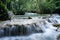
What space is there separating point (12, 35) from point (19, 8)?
65.0 ft

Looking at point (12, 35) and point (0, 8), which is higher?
point (0, 8)

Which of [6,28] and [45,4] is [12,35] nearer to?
[6,28]

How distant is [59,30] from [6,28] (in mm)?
4410

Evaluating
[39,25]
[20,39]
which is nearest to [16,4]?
Result: [39,25]

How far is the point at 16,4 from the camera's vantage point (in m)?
32.0

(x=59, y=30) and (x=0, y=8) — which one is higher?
(x=0, y=8)

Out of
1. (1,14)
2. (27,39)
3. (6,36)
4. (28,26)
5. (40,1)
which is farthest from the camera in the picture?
(40,1)

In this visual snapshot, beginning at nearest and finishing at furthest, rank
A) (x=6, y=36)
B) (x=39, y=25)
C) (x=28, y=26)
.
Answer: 1. (x=6, y=36)
2. (x=28, y=26)
3. (x=39, y=25)

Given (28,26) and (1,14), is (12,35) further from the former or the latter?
(1,14)

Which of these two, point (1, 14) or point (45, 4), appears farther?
point (45, 4)

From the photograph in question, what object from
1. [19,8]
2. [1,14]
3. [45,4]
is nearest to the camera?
[1,14]

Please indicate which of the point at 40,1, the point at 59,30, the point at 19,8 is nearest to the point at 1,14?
the point at 59,30

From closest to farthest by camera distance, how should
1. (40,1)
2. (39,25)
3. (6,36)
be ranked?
1. (6,36)
2. (39,25)
3. (40,1)

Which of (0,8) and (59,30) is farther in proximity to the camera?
(0,8)
